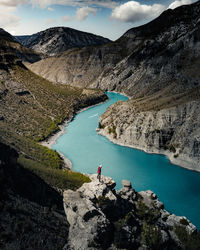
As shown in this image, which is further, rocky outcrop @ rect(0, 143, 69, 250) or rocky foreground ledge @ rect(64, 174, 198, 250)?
rocky foreground ledge @ rect(64, 174, 198, 250)

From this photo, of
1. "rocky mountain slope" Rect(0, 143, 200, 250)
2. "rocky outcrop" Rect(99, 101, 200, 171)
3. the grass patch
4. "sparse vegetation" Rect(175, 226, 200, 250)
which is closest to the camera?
"rocky mountain slope" Rect(0, 143, 200, 250)

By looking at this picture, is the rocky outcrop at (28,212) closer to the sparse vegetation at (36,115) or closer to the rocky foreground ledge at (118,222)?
the rocky foreground ledge at (118,222)

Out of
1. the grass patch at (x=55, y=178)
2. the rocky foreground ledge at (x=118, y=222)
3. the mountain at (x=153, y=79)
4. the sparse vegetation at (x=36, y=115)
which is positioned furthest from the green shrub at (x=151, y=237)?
the mountain at (x=153, y=79)

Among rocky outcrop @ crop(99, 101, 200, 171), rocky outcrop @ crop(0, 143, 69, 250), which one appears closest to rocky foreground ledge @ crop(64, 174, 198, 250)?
rocky outcrop @ crop(0, 143, 69, 250)

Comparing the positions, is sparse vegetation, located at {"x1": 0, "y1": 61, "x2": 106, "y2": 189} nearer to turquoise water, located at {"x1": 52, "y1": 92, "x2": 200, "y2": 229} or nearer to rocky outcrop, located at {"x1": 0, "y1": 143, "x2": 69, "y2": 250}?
rocky outcrop, located at {"x1": 0, "y1": 143, "x2": 69, "y2": 250}

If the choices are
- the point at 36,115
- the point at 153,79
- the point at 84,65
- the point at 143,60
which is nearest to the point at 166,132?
the point at 36,115

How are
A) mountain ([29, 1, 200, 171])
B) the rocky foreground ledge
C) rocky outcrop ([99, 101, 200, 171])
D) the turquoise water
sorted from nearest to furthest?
the rocky foreground ledge → the turquoise water → rocky outcrop ([99, 101, 200, 171]) → mountain ([29, 1, 200, 171])

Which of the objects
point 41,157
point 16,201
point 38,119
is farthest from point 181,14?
point 16,201
